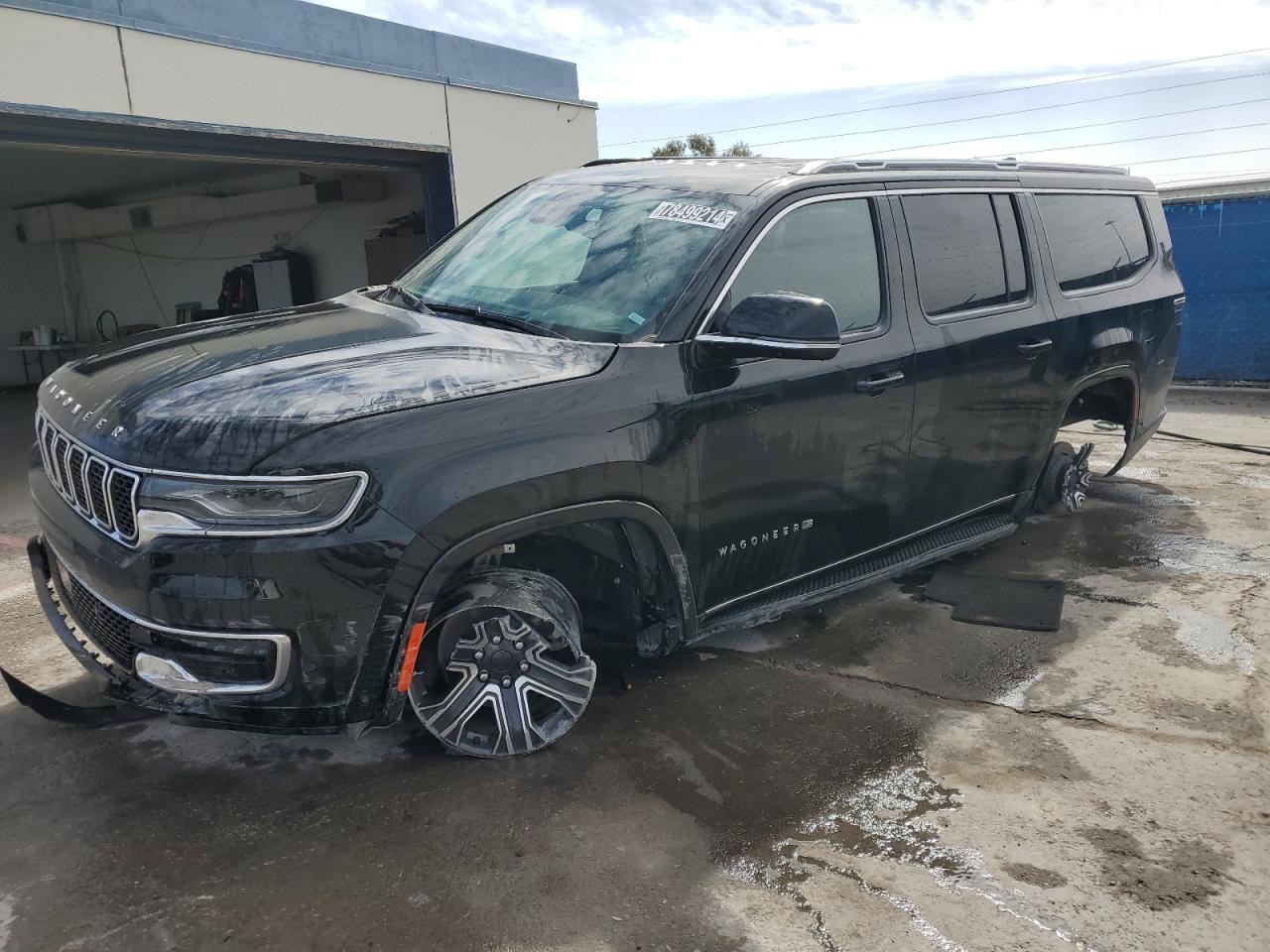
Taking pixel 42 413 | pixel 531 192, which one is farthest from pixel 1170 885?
pixel 42 413

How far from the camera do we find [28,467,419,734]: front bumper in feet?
7.97

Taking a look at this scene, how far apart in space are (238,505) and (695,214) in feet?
6.19

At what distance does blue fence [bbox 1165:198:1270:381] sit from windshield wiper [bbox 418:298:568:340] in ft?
33.1

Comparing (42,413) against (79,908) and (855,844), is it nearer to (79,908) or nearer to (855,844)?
(79,908)

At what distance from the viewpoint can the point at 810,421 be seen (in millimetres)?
3436


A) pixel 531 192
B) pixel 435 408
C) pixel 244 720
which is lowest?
pixel 244 720

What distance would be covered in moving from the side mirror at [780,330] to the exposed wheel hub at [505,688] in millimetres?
1089

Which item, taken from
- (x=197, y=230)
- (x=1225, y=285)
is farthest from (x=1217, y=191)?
(x=197, y=230)

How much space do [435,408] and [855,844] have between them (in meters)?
1.74

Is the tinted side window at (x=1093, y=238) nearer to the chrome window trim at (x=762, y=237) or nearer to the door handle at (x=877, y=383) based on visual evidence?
the chrome window trim at (x=762, y=237)

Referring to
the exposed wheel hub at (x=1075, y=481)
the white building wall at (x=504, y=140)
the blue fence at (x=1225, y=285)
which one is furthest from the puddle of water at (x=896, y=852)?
the blue fence at (x=1225, y=285)

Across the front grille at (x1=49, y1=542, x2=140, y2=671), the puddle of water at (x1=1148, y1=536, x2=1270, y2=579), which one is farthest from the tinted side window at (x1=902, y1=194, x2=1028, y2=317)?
the front grille at (x1=49, y1=542, x2=140, y2=671)

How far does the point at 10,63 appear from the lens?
6.61 m

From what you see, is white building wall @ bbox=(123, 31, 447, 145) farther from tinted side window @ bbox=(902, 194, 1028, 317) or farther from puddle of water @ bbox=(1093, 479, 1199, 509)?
puddle of water @ bbox=(1093, 479, 1199, 509)
